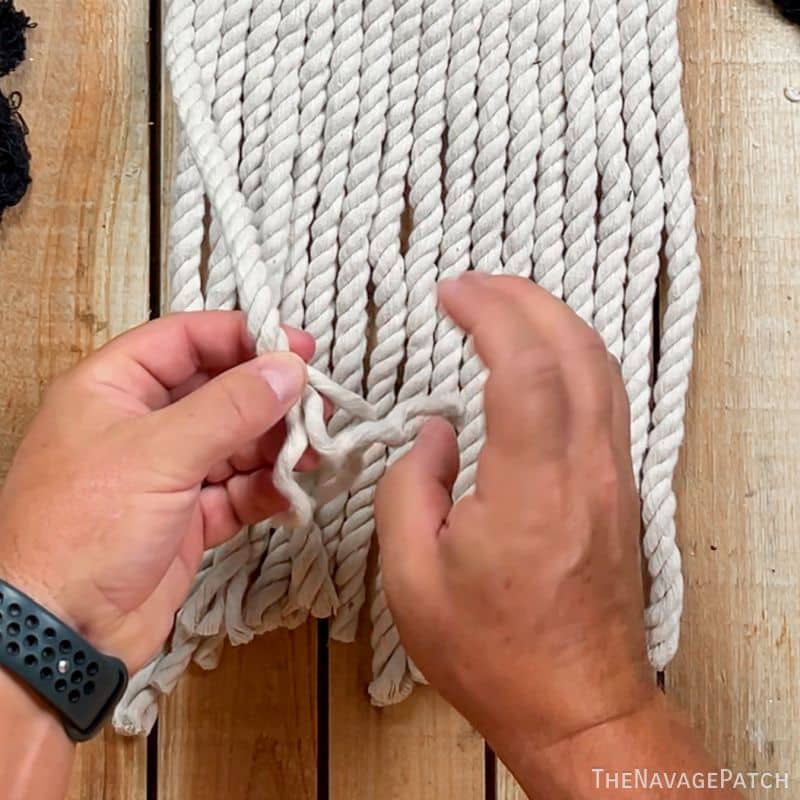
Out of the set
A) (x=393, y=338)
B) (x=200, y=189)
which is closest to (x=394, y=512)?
(x=393, y=338)

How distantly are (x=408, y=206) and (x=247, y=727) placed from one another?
1.12 ft

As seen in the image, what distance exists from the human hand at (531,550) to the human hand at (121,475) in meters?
0.10

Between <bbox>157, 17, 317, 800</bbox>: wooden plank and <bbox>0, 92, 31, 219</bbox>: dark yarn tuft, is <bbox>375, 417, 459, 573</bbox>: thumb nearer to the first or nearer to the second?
<bbox>157, 17, 317, 800</bbox>: wooden plank

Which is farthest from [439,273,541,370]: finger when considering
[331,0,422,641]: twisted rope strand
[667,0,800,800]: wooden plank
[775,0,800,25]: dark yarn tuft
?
[775,0,800,25]: dark yarn tuft

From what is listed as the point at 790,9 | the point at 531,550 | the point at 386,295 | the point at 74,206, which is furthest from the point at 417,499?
the point at 790,9

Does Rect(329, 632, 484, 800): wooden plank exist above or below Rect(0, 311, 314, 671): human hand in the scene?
below

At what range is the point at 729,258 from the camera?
715 mm

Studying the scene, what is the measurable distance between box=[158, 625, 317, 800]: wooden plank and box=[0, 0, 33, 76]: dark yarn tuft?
40cm

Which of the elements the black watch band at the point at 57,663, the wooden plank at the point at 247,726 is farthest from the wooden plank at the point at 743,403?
the black watch band at the point at 57,663

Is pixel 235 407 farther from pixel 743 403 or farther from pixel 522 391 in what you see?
pixel 743 403

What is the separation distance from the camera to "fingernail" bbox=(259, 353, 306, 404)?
22.2 inches

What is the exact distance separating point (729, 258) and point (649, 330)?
0.26 ft

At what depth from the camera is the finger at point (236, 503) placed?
64cm

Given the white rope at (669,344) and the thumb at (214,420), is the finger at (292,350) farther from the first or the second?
the white rope at (669,344)
